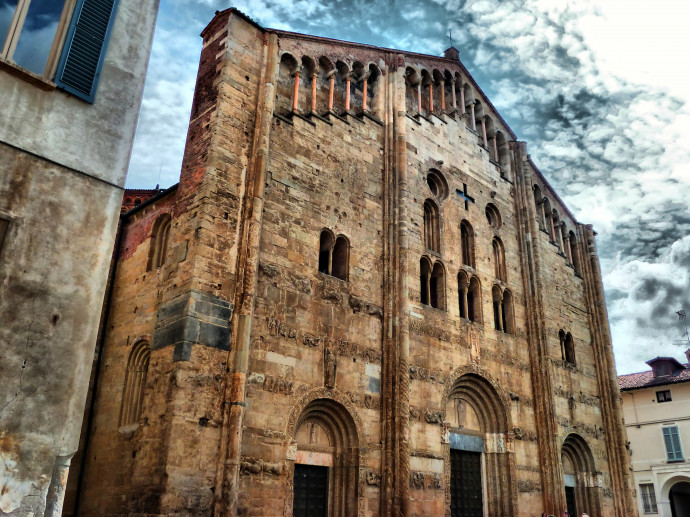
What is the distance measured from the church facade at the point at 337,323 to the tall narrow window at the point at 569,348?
10 centimetres

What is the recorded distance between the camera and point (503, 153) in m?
23.9

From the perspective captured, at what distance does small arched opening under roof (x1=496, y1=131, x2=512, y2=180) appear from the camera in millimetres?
23447

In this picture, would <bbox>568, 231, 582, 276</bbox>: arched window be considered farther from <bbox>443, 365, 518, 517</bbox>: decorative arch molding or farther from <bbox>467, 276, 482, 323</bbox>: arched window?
<bbox>443, 365, 518, 517</bbox>: decorative arch molding

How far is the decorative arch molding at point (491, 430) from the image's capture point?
17.5 m

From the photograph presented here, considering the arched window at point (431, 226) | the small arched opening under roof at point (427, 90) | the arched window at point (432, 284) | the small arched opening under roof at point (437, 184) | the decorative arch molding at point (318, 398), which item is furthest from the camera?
the small arched opening under roof at point (427, 90)

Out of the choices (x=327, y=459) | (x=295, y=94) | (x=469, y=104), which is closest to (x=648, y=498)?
(x=469, y=104)

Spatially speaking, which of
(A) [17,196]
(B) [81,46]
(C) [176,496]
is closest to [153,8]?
(B) [81,46]

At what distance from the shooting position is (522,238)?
73.7 feet

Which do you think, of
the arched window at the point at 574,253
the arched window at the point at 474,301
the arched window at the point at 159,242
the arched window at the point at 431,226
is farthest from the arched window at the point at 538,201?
the arched window at the point at 159,242

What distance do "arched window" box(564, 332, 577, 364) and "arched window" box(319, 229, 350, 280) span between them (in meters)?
10.9

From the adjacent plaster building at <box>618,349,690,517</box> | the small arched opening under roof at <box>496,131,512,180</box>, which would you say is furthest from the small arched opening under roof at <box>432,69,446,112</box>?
the adjacent plaster building at <box>618,349,690,517</box>

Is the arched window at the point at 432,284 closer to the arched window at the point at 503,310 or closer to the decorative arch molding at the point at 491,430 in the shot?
the decorative arch molding at the point at 491,430

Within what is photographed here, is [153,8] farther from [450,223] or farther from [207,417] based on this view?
[450,223]

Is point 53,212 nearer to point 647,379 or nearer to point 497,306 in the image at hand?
point 497,306
